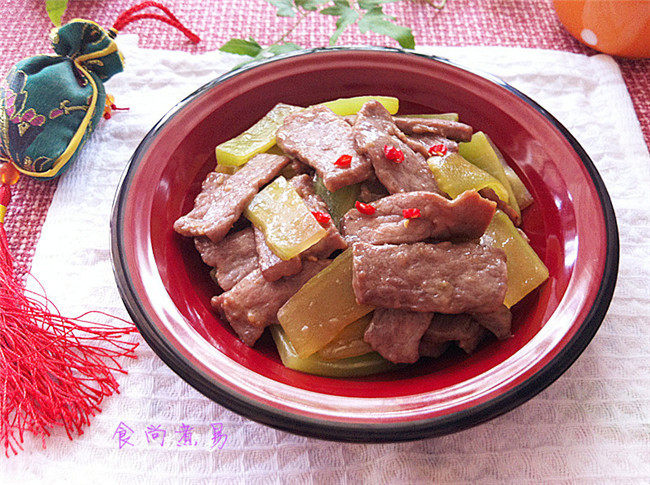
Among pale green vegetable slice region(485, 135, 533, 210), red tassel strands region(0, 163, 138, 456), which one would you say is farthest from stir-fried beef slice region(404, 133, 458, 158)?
red tassel strands region(0, 163, 138, 456)

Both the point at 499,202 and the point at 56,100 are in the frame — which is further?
the point at 56,100

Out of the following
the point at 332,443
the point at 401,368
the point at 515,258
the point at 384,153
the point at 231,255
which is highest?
the point at 384,153

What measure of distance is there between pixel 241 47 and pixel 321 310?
72.0 inches

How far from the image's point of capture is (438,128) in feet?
7.95

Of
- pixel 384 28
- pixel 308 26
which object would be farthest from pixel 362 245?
pixel 308 26

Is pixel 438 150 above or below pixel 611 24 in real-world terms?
below

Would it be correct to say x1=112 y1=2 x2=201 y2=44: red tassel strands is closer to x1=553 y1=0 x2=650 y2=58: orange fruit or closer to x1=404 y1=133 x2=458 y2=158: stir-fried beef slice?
x1=404 y1=133 x2=458 y2=158: stir-fried beef slice

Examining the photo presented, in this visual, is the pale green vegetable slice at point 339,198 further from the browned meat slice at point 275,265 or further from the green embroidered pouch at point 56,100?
the green embroidered pouch at point 56,100

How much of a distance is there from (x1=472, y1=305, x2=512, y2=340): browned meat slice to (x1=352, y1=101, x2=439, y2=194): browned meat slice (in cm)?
53

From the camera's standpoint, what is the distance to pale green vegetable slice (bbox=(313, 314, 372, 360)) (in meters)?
1.91

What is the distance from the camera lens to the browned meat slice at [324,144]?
2123mm

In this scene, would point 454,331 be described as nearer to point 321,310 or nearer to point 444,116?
point 321,310

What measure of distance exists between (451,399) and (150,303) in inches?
40.1

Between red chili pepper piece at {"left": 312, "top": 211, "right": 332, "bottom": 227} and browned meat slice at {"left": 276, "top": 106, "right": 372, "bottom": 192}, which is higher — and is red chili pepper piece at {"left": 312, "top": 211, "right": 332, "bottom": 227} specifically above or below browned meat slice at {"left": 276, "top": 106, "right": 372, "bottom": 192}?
below
